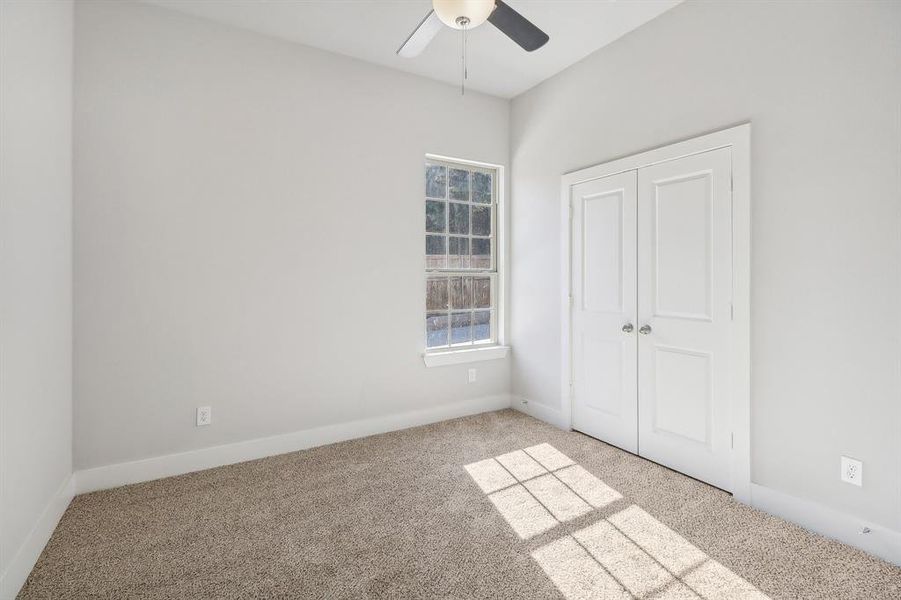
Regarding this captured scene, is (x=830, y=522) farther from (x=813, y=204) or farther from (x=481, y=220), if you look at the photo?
(x=481, y=220)

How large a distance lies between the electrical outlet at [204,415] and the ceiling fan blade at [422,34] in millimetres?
2508

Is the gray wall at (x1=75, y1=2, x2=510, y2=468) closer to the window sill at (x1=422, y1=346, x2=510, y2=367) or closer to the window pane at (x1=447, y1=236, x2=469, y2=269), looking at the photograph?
the window sill at (x1=422, y1=346, x2=510, y2=367)

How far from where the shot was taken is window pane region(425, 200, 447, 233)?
3.73 meters

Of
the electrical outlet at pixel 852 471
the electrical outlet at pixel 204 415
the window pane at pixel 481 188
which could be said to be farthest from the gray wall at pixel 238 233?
the electrical outlet at pixel 852 471

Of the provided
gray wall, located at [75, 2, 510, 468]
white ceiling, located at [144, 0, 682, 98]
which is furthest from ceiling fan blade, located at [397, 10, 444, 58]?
gray wall, located at [75, 2, 510, 468]

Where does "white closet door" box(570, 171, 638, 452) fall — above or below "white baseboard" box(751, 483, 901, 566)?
above

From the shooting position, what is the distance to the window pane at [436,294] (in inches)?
147

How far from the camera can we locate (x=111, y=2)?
2.54 metres

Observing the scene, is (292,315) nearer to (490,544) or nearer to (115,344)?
(115,344)

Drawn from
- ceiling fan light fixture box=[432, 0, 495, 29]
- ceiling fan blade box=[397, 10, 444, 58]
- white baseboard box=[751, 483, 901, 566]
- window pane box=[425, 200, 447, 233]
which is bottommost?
white baseboard box=[751, 483, 901, 566]

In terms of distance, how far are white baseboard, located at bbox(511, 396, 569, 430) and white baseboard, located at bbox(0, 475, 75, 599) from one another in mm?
3205

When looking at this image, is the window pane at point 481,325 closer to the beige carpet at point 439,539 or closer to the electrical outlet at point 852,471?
the beige carpet at point 439,539

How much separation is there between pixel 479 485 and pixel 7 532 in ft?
6.87

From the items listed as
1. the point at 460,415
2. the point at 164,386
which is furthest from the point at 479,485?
the point at 164,386
